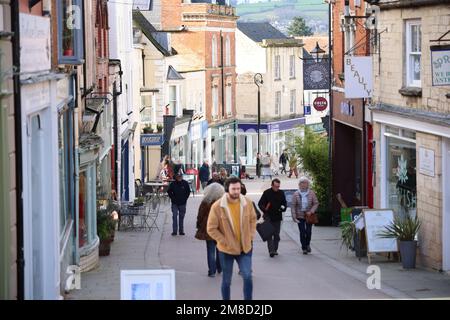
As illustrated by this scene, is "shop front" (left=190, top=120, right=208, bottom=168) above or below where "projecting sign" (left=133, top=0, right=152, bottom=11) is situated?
below

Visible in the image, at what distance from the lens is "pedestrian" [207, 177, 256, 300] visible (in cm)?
1369

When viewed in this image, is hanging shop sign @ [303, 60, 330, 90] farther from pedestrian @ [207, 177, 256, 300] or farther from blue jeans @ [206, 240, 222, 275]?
pedestrian @ [207, 177, 256, 300]

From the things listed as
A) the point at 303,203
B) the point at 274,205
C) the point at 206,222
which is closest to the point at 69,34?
the point at 206,222

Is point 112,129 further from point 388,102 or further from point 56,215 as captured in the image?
point 56,215

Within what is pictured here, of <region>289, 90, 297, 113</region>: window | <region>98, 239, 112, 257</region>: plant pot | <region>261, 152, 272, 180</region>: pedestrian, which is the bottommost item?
<region>261, 152, 272, 180</region>: pedestrian

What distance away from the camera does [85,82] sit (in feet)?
75.9

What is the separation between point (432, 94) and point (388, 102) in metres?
3.16

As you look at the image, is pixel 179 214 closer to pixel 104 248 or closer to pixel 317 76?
pixel 104 248

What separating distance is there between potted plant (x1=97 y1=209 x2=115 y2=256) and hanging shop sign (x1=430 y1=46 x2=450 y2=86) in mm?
8178

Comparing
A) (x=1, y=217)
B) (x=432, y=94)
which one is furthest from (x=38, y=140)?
(x=432, y=94)

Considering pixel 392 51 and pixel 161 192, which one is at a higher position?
pixel 392 51

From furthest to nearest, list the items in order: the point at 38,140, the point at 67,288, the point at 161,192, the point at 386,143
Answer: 1. the point at 161,192
2. the point at 386,143
3. the point at 67,288
4. the point at 38,140

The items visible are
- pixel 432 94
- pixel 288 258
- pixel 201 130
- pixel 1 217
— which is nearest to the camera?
pixel 1 217

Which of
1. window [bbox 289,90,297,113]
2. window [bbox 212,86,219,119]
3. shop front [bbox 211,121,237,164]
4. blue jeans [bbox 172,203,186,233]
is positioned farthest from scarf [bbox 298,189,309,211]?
window [bbox 289,90,297,113]
